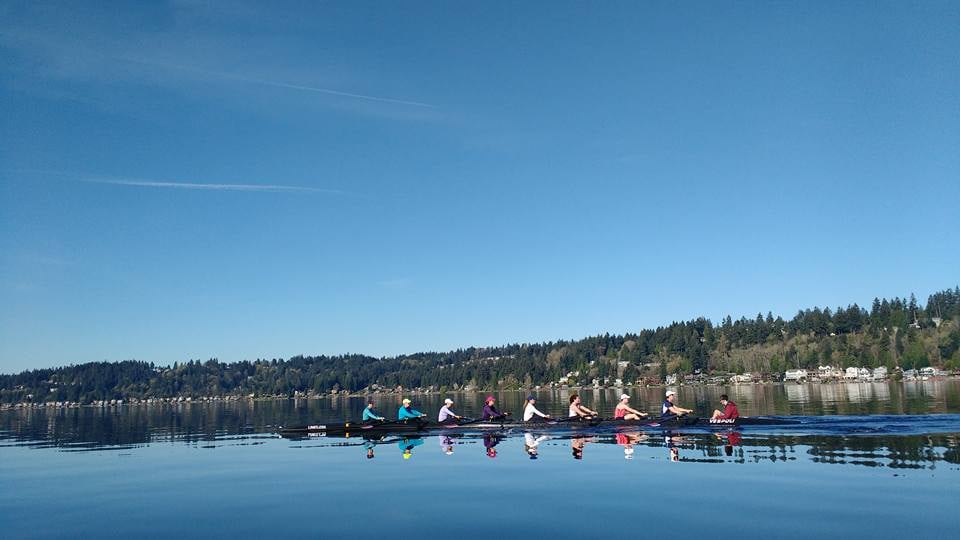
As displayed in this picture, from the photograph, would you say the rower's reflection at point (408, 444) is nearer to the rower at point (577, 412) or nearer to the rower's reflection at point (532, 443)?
the rower's reflection at point (532, 443)

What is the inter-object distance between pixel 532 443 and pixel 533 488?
13119mm

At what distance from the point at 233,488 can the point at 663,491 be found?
14.4 metres

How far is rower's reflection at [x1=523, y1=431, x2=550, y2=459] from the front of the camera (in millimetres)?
29200

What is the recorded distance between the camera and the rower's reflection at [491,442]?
99.3 ft

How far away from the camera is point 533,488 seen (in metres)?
20.4

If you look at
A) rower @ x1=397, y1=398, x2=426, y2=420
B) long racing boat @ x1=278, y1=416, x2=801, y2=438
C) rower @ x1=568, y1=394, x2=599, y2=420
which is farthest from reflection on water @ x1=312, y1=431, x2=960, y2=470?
rower @ x1=397, y1=398, x2=426, y2=420

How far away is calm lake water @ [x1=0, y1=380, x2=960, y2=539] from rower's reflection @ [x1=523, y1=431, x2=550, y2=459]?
0.16 meters

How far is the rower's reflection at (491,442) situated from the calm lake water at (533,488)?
0.18m

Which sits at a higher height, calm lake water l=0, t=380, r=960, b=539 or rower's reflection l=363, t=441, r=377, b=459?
calm lake water l=0, t=380, r=960, b=539

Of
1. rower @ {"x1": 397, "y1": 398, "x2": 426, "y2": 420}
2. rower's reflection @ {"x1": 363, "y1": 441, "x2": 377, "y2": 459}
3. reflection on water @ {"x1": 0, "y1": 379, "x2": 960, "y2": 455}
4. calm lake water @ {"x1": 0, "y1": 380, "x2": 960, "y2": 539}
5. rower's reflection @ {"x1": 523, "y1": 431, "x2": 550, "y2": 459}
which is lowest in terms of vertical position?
reflection on water @ {"x1": 0, "y1": 379, "x2": 960, "y2": 455}

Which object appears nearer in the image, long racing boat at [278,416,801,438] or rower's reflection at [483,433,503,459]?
rower's reflection at [483,433,503,459]

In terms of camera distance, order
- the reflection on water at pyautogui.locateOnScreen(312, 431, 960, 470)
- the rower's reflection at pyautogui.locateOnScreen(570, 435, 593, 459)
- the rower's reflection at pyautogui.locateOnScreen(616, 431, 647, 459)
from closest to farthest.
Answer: the reflection on water at pyautogui.locateOnScreen(312, 431, 960, 470), the rower's reflection at pyautogui.locateOnScreen(616, 431, 647, 459), the rower's reflection at pyautogui.locateOnScreen(570, 435, 593, 459)

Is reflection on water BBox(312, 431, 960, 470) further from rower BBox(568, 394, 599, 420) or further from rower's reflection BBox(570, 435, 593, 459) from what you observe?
rower BBox(568, 394, 599, 420)

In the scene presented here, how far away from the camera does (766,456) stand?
25094 millimetres
